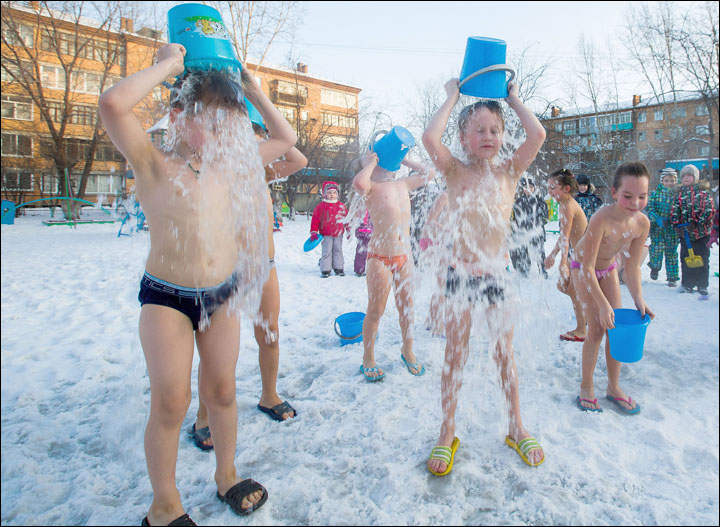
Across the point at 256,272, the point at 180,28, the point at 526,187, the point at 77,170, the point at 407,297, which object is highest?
the point at 77,170

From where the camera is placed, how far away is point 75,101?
23.5 meters

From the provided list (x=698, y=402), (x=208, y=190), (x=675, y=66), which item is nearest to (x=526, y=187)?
(x=698, y=402)

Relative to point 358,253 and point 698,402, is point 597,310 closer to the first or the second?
point 698,402

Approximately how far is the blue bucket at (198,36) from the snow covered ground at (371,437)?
3.94ft

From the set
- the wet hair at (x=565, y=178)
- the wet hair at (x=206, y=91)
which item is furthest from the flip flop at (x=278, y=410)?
the wet hair at (x=565, y=178)

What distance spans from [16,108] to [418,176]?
117 ft

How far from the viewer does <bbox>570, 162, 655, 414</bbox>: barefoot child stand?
2758 mm

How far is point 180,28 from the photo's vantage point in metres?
1.84

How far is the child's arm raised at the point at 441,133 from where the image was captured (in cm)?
219

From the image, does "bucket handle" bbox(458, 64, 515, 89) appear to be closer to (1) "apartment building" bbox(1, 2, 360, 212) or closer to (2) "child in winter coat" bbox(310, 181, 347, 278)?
(2) "child in winter coat" bbox(310, 181, 347, 278)

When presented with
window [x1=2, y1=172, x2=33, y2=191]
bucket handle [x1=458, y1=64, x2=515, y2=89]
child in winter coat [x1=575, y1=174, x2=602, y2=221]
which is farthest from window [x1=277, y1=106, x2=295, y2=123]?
bucket handle [x1=458, y1=64, x2=515, y2=89]

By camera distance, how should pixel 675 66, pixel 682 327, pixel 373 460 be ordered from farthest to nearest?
pixel 675 66
pixel 682 327
pixel 373 460

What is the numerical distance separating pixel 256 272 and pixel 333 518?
4.02 ft

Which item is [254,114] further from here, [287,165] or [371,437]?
[371,437]
